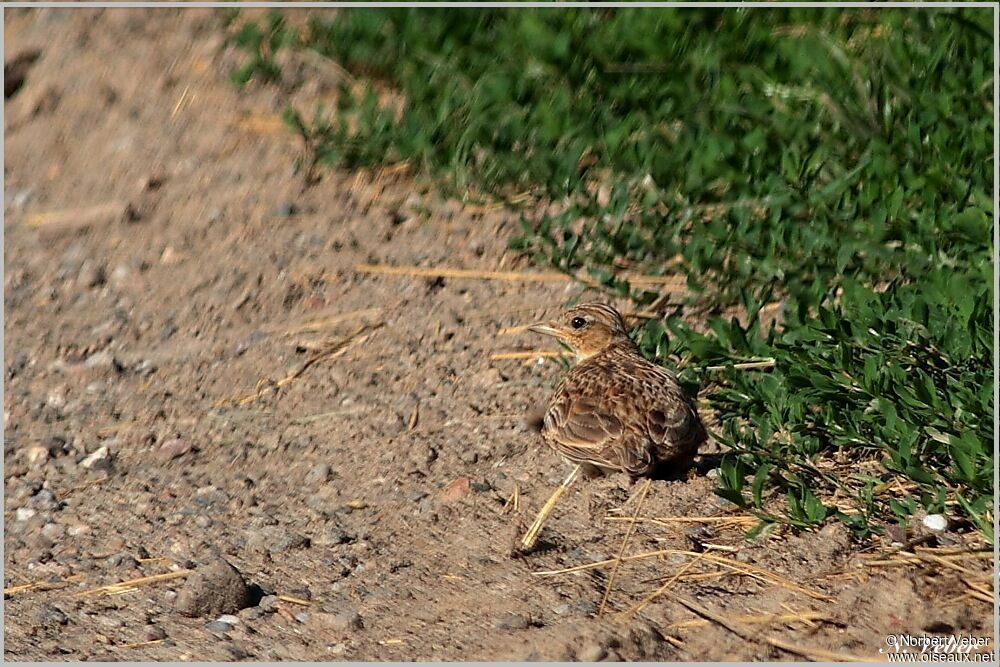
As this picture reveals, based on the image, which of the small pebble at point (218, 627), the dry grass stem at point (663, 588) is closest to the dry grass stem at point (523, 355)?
the dry grass stem at point (663, 588)

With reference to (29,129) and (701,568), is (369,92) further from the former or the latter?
(701,568)

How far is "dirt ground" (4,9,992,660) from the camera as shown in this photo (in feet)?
15.4

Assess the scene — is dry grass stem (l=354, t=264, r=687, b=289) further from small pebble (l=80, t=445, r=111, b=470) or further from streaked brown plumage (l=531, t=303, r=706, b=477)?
small pebble (l=80, t=445, r=111, b=470)

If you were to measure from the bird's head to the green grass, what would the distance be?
0.55 feet

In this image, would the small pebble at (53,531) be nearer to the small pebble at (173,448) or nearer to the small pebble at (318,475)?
the small pebble at (173,448)

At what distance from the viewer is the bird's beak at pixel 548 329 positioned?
6.21 metres

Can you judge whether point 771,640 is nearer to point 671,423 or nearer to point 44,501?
point 671,423

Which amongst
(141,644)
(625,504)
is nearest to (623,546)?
(625,504)

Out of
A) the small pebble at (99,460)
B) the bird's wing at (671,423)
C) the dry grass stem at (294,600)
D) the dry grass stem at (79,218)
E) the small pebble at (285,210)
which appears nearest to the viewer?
the dry grass stem at (294,600)

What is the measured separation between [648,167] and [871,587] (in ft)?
10.0

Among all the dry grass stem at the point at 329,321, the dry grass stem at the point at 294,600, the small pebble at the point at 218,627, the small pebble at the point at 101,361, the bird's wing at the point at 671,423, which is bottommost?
the small pebble at the point at 101,361

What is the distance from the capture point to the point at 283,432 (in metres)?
6.25

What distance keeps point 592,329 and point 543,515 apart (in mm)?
1095

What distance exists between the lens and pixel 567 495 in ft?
18.1
